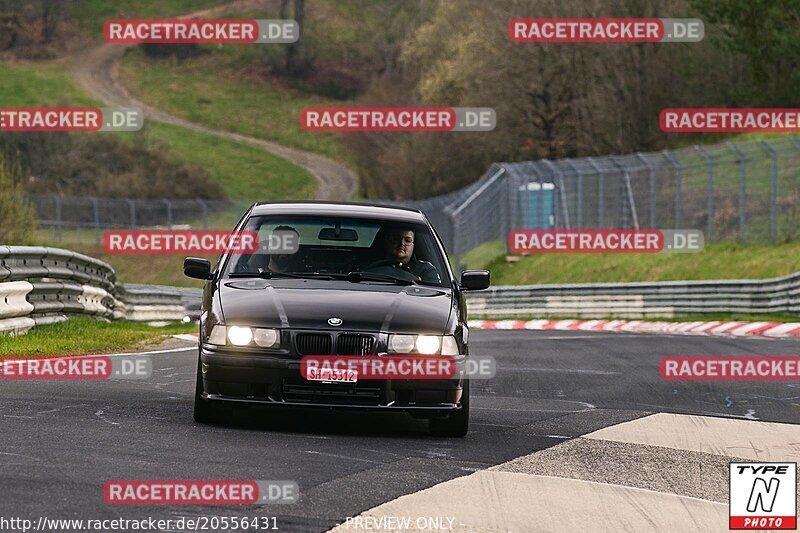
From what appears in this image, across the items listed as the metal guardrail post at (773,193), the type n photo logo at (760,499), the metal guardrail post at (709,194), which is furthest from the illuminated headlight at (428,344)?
the metal guardrail post at (709,194)

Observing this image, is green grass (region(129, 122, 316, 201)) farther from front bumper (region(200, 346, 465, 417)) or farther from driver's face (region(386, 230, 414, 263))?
front bumper (region(200, 346, 465, 417))

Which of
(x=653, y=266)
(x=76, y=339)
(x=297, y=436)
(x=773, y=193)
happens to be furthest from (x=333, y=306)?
(x=653, y=266)

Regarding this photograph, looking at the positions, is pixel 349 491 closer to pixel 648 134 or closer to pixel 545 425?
pixel 545 425

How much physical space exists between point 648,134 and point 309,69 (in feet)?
223

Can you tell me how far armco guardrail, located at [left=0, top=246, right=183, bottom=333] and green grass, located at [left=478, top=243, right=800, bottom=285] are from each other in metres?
14.2

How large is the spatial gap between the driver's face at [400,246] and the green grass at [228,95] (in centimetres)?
8914

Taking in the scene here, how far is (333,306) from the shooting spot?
9.64m

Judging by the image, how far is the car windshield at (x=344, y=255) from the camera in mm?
10578

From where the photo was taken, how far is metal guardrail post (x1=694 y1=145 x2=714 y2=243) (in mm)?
32781

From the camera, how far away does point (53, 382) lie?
12.1 metres

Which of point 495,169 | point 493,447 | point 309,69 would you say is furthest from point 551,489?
point 309,69

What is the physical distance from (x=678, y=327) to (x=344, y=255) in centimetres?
1803

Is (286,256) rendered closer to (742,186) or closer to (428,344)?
(428,344)

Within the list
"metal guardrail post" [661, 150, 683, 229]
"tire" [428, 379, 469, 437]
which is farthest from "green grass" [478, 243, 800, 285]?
"tire" [428, 379, 469, 437]
